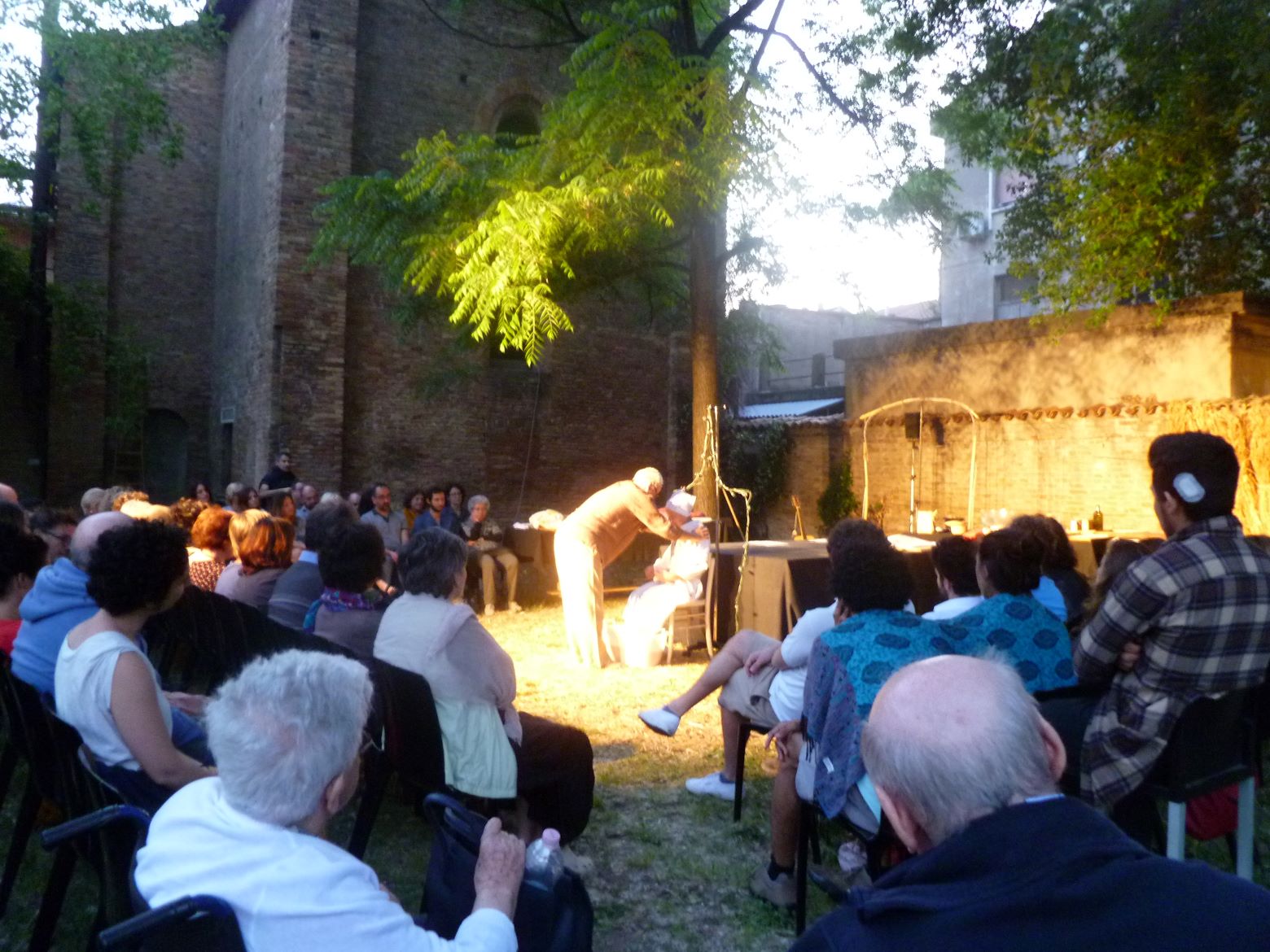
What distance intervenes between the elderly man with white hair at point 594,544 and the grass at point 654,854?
1537 mm

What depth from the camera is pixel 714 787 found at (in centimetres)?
478

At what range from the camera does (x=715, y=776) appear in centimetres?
486

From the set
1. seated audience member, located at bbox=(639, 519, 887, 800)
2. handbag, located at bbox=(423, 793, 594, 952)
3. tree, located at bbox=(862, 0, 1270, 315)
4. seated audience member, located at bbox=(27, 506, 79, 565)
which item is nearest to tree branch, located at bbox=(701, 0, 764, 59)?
tree, located at bbox=(862, 0, 1270, 315)

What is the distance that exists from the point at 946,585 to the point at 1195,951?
3.20m

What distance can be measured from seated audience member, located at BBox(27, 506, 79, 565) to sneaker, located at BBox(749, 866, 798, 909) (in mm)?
4558

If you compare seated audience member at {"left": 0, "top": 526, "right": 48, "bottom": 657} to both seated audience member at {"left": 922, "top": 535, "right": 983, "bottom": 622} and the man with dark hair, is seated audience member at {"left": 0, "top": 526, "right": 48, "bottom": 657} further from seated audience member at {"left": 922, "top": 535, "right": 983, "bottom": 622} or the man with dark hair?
the man with dark hair

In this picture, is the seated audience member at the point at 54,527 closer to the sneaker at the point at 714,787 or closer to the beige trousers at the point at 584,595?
the beige trousers at the point at 584,595

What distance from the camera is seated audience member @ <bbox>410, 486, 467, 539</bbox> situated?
10.4 meters

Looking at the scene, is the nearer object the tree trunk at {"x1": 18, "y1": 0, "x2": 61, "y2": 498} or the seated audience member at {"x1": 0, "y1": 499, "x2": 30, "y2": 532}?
the seated audience member at {"x1": 0, "y1": 499, "x2": 30, "y2": 532}

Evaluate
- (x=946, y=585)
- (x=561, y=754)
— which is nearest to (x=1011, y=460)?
(x=946, y=585)

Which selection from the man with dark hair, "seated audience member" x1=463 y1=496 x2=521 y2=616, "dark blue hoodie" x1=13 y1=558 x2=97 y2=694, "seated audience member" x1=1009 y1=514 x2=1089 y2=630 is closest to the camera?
"dark blue hoodie" x1=13 y1=558 x2=97 y2=694

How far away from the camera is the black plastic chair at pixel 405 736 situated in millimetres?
3551

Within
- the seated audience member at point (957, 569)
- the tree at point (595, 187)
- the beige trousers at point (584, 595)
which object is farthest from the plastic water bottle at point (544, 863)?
the tree at point (595, 187)

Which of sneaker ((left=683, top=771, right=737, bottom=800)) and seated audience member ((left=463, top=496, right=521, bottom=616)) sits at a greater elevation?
seated audience member ((left=463, top=496, right=521, bottom=616))
